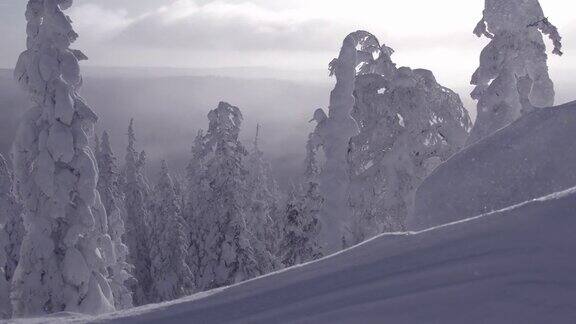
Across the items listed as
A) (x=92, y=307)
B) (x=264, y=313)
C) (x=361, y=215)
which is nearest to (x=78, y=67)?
(x=92, y=307)

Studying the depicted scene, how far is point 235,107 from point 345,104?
947cm

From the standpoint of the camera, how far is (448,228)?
4.78 metres

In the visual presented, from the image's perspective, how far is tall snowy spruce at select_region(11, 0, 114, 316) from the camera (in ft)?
51.9

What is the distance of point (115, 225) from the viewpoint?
2820cm

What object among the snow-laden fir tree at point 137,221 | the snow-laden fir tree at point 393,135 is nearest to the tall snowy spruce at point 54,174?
the snow-laden fir tree at point 393,135

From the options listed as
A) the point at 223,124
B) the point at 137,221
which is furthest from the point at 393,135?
the point at 137,221

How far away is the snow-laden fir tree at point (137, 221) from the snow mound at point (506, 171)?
1420 inches

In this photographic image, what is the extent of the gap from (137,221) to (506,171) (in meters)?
40.6

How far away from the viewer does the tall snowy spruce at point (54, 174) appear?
1580 cm

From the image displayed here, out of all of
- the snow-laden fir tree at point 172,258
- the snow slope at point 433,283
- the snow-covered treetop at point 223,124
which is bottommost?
the snow-laden fir tree at point 172,258

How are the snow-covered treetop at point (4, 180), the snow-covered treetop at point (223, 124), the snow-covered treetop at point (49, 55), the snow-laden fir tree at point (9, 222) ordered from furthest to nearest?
the snow-covered treetop at point (4, 180) < the snow-laden fir tree at point (9, 222) < the snow-covered treetop at point (223, 124) < the snow-covered treetop at point (49, 55)

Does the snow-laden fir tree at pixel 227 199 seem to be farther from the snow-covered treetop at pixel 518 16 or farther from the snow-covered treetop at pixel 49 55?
the snow-covered treetop at pixel 518 16

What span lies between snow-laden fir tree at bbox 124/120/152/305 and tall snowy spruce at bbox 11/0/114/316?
84.0 ft

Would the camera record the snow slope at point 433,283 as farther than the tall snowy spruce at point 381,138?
No
